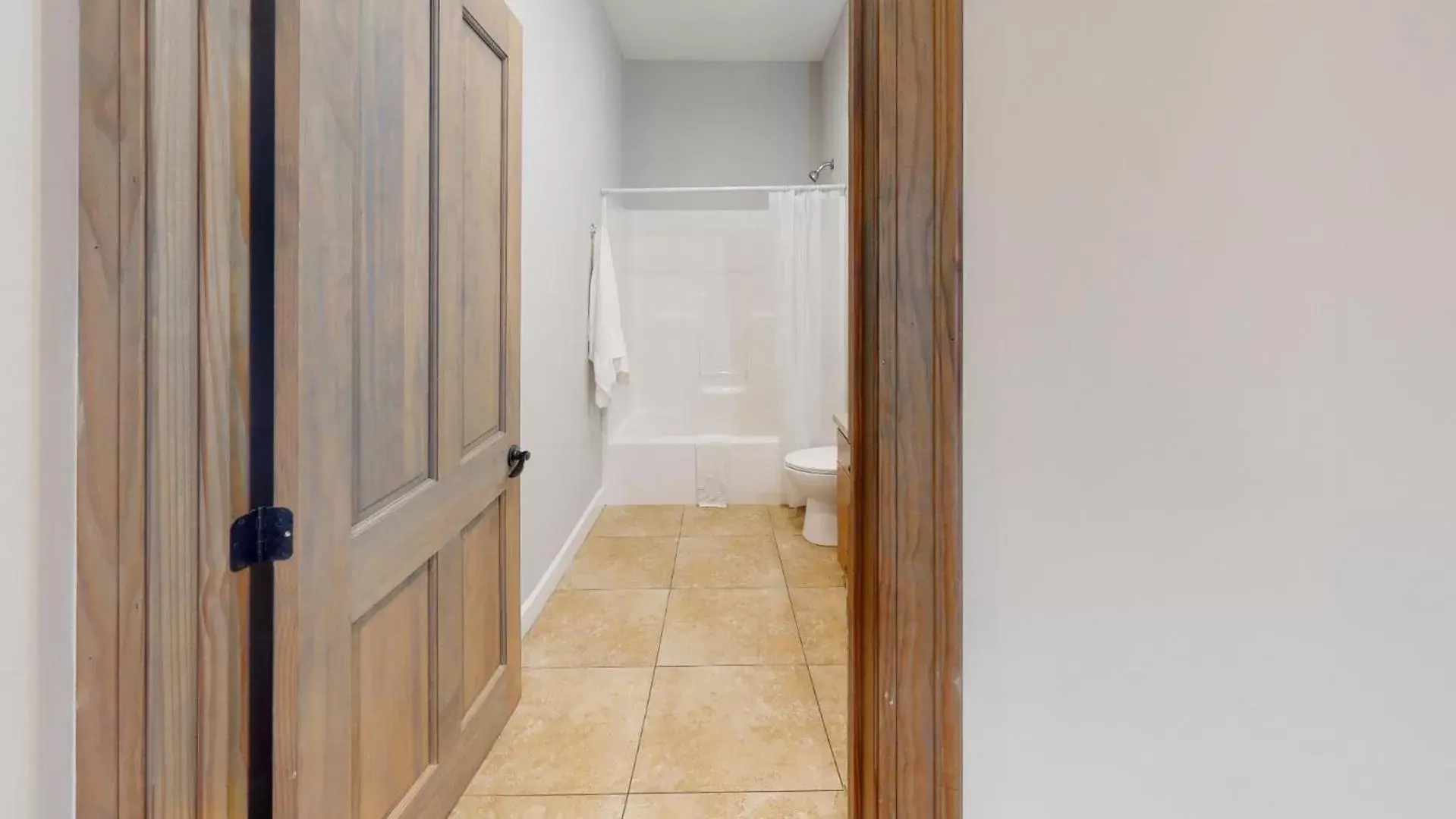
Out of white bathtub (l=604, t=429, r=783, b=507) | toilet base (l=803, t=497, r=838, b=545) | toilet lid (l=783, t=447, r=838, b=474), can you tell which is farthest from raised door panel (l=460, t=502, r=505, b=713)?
white bathtub (l=604, t=429, r=783, b=507)

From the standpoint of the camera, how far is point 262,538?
2.82ft

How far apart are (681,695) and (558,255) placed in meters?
1.83

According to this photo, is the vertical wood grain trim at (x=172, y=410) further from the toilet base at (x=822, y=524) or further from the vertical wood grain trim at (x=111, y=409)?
the toilet base at (x=822, y=524)

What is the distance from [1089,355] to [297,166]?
0.99 meters

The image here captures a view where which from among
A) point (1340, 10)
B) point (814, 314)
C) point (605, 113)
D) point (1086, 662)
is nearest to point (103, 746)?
point (1086, 662)

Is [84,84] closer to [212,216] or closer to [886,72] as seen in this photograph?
[212,216]

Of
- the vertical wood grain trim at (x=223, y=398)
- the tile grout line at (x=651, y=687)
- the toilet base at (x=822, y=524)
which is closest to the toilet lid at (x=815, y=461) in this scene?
the toilet base at (x=822, y=524)

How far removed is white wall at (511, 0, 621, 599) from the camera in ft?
7.70

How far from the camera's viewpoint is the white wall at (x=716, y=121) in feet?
14.2

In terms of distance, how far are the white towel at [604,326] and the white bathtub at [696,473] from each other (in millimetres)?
483

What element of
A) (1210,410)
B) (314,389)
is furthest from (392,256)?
(1210,410)

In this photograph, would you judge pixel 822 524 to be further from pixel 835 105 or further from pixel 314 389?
pixel 314 389

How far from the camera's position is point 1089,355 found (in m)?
0.68

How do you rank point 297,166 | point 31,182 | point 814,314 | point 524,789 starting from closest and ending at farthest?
point 31,182, point 297,166, point 524,789, point 814,314
